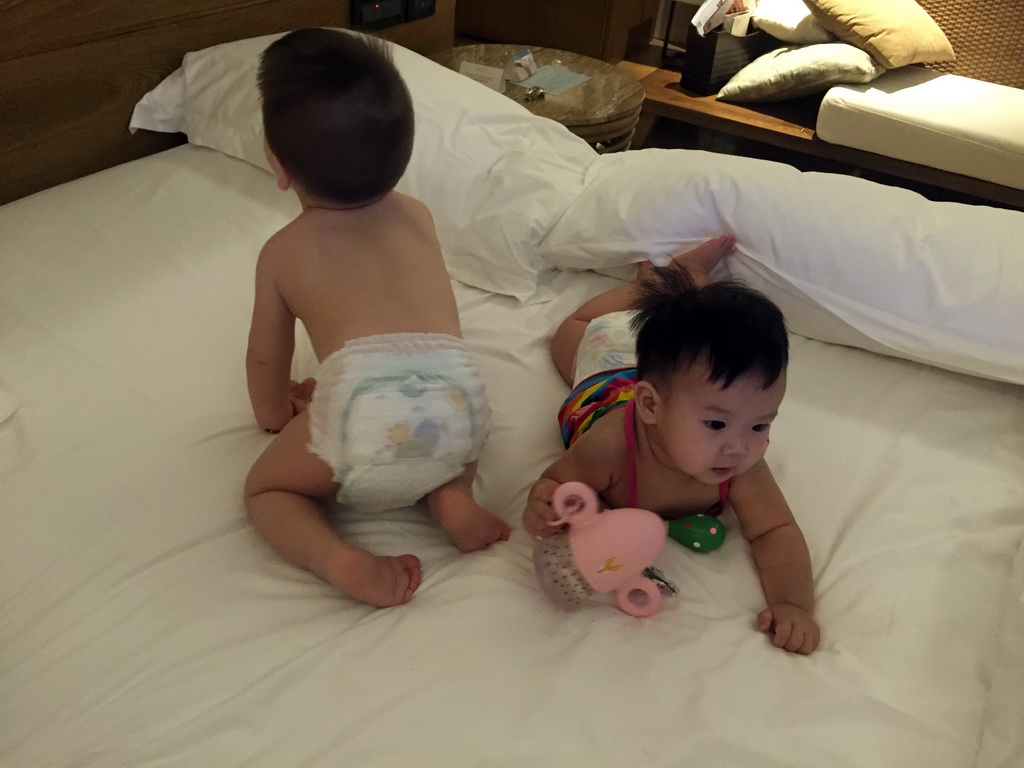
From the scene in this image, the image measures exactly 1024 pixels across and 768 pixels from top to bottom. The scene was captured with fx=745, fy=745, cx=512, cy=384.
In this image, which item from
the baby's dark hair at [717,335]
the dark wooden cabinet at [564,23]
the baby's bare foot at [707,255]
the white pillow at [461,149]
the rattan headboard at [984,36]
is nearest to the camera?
the baby's dark hair at [717,335]

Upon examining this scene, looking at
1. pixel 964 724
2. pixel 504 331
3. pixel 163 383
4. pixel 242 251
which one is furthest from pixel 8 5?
pixel 964 724

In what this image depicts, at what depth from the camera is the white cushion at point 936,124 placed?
206 centimetres

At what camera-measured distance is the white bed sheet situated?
691 millimetres

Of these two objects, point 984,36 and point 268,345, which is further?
point 984,36

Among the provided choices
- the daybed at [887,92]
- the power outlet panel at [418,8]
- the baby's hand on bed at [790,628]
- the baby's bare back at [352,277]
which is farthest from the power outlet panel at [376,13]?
the baby's hand on bed at [790,628]

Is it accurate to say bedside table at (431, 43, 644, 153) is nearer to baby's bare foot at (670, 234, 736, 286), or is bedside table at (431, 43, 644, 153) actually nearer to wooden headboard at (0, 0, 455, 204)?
wooden headboard at (0, 0, 455, 204)

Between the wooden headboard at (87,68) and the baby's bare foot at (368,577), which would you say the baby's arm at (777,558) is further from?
the wooden headboard at (87,68)

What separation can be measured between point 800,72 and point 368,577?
7.18 ft

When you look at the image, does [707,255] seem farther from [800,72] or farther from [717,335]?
[800,72]

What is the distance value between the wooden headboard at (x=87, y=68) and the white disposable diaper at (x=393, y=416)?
92cm

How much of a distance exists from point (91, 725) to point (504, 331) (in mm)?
803

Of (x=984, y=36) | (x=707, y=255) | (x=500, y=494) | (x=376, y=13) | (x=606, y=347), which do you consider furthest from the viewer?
(x=984, y=36)

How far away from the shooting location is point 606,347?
111 centimetres

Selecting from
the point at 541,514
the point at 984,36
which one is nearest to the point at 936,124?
the point at 984,36
